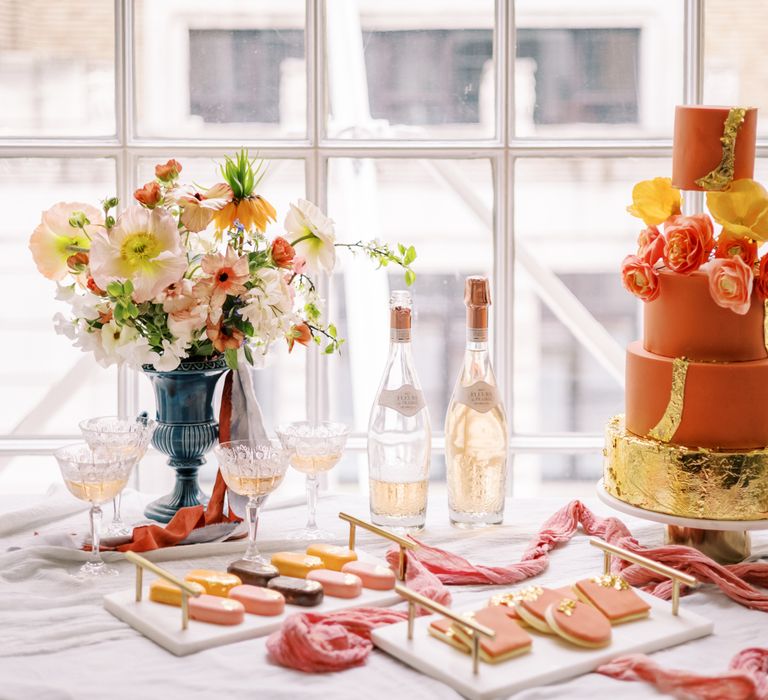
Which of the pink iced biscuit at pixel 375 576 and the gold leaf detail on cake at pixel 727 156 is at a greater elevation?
the gold leaf detail on cake at pixel 727 156

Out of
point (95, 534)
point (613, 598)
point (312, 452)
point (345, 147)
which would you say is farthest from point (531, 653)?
point (345, 147)

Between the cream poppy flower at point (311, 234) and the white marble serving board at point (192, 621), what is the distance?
507 millimetres

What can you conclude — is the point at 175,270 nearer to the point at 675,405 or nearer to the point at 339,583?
the point at 339,583

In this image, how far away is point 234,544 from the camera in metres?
1.67

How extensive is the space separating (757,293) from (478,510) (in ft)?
1.67

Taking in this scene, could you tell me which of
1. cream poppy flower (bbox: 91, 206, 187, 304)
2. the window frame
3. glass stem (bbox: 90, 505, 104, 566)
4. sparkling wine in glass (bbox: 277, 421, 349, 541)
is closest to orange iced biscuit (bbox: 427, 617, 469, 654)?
sparkling wine in glass (bbox: 277, 421, 349, 541)

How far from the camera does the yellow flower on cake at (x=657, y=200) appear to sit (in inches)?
65.5

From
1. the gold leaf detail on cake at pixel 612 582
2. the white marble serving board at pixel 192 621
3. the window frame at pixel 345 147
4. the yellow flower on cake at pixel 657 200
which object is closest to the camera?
the white marble serving board at pixel 192 621

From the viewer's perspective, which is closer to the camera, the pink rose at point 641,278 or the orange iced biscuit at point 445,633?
the orange iced biscuit at point 445,633

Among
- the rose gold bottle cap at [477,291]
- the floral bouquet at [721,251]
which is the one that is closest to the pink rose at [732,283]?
the floral bouquet at [721,251]

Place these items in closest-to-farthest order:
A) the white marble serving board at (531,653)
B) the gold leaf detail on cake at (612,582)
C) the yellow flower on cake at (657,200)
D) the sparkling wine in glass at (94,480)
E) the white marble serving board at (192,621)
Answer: the white marble serving board at (531,653), the white marble serving board at (192,621), the gold leaf detail on cake at (612,582), the sparkling wine in glass at (94,480), the yellow flower on cake at (657,200)

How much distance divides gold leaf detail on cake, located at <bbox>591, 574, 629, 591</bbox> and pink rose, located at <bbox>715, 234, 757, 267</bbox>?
0.45 m

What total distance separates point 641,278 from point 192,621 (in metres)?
0.72

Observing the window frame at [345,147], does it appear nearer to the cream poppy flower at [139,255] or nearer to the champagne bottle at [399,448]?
the champagne bottle at [399,448]
